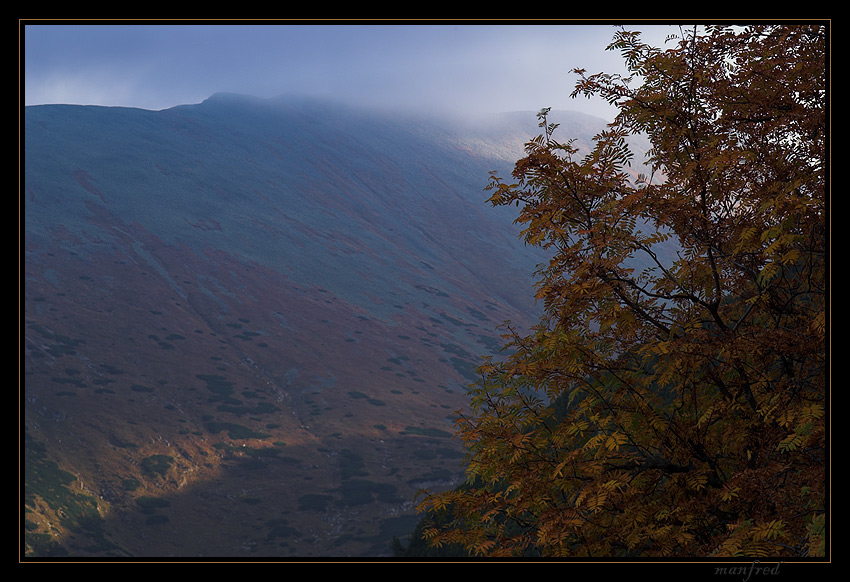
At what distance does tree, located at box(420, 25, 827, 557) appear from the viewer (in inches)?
222

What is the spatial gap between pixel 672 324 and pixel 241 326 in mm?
78662

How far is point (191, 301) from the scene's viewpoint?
3204 inches

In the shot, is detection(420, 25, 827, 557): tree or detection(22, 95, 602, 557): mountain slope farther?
detection(22, 95, 602, 557): mountain slope

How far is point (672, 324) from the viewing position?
6.54 meters

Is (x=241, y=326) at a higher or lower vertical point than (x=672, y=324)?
lower

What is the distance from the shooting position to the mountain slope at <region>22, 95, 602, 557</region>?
46.3 meters

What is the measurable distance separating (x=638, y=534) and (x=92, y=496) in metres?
49.2

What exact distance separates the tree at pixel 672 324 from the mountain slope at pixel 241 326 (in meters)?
37.4

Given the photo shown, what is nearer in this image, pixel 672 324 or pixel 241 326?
pixel 672 324

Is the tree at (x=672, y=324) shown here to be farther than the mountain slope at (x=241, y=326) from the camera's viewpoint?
No

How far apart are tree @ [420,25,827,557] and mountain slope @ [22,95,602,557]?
123 ft

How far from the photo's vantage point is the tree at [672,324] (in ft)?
18.5
